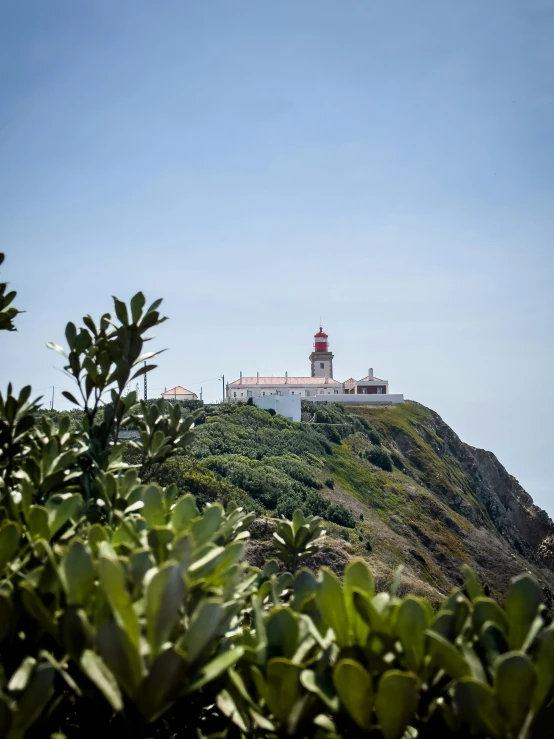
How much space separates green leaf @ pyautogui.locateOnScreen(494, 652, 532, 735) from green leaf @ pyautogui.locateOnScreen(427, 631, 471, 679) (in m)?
0.10

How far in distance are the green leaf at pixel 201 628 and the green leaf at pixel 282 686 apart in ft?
0.59

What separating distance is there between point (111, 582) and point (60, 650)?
23.4 inches

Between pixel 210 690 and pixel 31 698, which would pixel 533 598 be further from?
pixel 31 698

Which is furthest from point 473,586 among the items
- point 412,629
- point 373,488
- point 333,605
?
point 373,488

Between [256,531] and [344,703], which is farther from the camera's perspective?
[256,531]

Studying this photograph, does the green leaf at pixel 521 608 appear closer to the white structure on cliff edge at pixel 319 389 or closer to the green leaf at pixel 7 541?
the green leaf at pixel 7 541

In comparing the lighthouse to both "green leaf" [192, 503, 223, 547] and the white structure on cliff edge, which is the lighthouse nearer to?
the white structure on cliff edge

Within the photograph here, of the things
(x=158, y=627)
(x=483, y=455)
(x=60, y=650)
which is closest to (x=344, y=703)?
(x=158, y=627)

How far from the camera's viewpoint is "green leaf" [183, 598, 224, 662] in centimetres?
136

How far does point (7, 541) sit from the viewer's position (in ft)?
5.75

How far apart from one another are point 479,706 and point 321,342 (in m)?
66.3

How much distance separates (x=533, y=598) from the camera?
1.54 meters

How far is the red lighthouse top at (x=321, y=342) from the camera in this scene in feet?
220

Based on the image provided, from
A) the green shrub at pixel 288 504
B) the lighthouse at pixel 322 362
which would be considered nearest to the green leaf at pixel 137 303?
the green shrub at pixel 288 504
